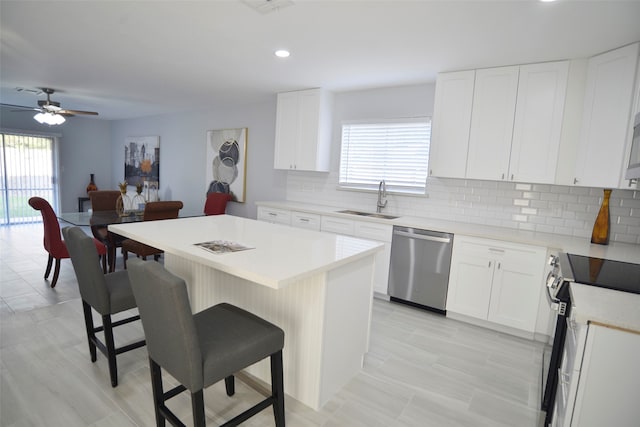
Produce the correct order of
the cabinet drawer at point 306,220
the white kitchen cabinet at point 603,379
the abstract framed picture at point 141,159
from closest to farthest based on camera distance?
the white kitchen cabinet at point 603,379 → the cabinet drawer at point 306,220 → the abstract framed picture at point 141,159

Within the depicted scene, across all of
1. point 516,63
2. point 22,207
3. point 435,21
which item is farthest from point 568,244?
point 22,207

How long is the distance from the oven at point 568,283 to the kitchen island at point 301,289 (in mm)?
1020

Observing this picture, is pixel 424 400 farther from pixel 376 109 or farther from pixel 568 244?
pixel 376 109

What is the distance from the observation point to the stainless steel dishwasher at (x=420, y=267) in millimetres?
3305

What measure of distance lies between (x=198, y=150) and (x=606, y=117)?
590 centimetres

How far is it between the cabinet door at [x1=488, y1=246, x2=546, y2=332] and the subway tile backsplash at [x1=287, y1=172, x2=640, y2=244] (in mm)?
620

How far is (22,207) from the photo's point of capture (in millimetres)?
7164

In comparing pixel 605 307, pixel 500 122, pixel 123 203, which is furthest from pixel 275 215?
pixel 605 307

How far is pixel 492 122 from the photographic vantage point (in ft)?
10.6

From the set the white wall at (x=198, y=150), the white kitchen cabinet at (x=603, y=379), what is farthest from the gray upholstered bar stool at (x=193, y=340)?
the white wall at (x=198, y=150)

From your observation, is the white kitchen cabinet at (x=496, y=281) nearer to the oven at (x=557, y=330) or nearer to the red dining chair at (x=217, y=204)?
the oven at (x=557, y=330)

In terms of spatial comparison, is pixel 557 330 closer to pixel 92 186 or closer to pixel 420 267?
pixel 420 267

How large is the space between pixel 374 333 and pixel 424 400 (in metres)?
0.87

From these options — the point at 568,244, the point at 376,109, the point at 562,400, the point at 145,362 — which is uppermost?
the point at 376,109
